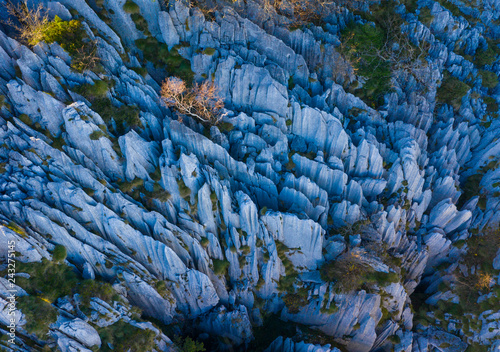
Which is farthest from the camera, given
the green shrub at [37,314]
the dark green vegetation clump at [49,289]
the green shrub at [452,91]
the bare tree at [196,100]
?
the green shrub at [452,91]

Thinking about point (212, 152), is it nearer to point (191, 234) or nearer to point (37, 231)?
point (191, 234)

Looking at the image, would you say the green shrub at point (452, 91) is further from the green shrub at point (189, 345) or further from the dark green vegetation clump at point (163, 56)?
the green shrub at point (189, 345)

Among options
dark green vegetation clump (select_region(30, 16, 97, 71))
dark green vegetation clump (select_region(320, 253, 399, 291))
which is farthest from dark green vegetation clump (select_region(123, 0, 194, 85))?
dark green vegetation clump (select_region(320, 253, 399, 291))

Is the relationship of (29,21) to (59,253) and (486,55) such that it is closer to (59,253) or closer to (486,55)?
(59,253)

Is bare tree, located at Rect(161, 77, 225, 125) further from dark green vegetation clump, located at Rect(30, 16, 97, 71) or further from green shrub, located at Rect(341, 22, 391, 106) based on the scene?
green shrub, located at Rect(341, 22, 391, 106)

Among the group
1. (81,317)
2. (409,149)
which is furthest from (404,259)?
(81,317)

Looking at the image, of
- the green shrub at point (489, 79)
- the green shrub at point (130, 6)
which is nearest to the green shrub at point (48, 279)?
the green shrub at point (130, 6)
